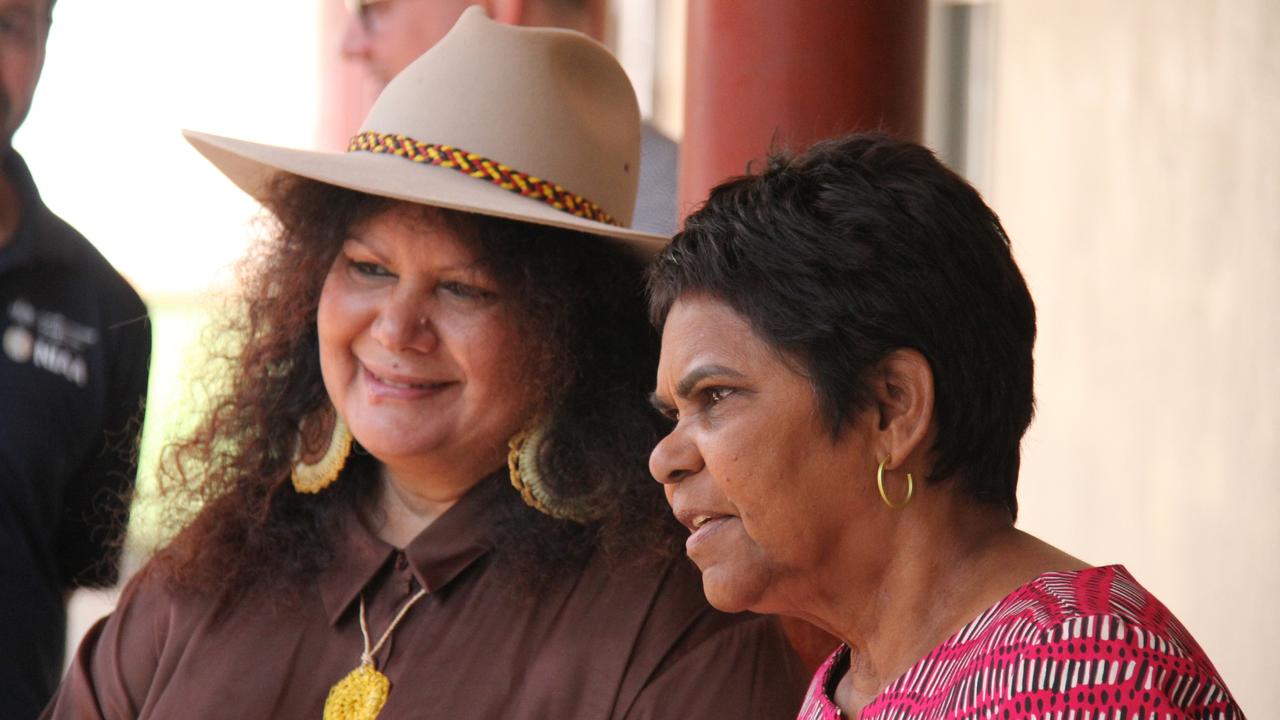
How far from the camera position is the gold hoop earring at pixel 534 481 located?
2.78m

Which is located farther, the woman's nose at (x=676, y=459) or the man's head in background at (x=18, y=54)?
the man's head in background at (x=18, y=54)

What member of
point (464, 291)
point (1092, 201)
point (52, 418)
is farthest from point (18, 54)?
point (1092, 201)

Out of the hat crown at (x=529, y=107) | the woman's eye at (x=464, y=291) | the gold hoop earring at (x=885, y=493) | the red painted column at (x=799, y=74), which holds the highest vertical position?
the red painted column at (x=799, y=74)

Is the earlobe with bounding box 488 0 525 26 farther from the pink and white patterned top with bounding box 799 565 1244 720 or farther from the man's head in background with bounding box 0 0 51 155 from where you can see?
the pink and white patterned top with bounding box 799 565 1244 720

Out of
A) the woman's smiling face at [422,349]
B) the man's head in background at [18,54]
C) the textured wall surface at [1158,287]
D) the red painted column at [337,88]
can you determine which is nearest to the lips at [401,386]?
the woman's smiling face at [422,349]

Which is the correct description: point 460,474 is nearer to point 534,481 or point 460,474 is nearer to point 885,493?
point 534,481

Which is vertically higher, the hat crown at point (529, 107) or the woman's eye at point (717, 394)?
Answer: the hat crown at point (529, 107)

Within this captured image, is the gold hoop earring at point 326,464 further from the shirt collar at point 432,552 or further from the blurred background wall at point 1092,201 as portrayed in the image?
the blurred background wall at point 1092,201

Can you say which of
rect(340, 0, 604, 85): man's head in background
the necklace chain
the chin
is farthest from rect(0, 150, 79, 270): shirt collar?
rect(340, 0, 604, 85): man's head in background

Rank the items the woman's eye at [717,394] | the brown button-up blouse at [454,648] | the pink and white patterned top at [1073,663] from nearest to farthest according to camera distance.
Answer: the pink and white patterned top at [1073,663] < the woman's eye at [717,394] < the brown button-up blouse at [454,648]

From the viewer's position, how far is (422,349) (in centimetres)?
268

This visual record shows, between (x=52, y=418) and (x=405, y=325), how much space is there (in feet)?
2.96

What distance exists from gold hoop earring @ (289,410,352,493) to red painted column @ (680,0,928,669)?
0.98 m

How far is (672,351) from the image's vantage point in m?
2.10
